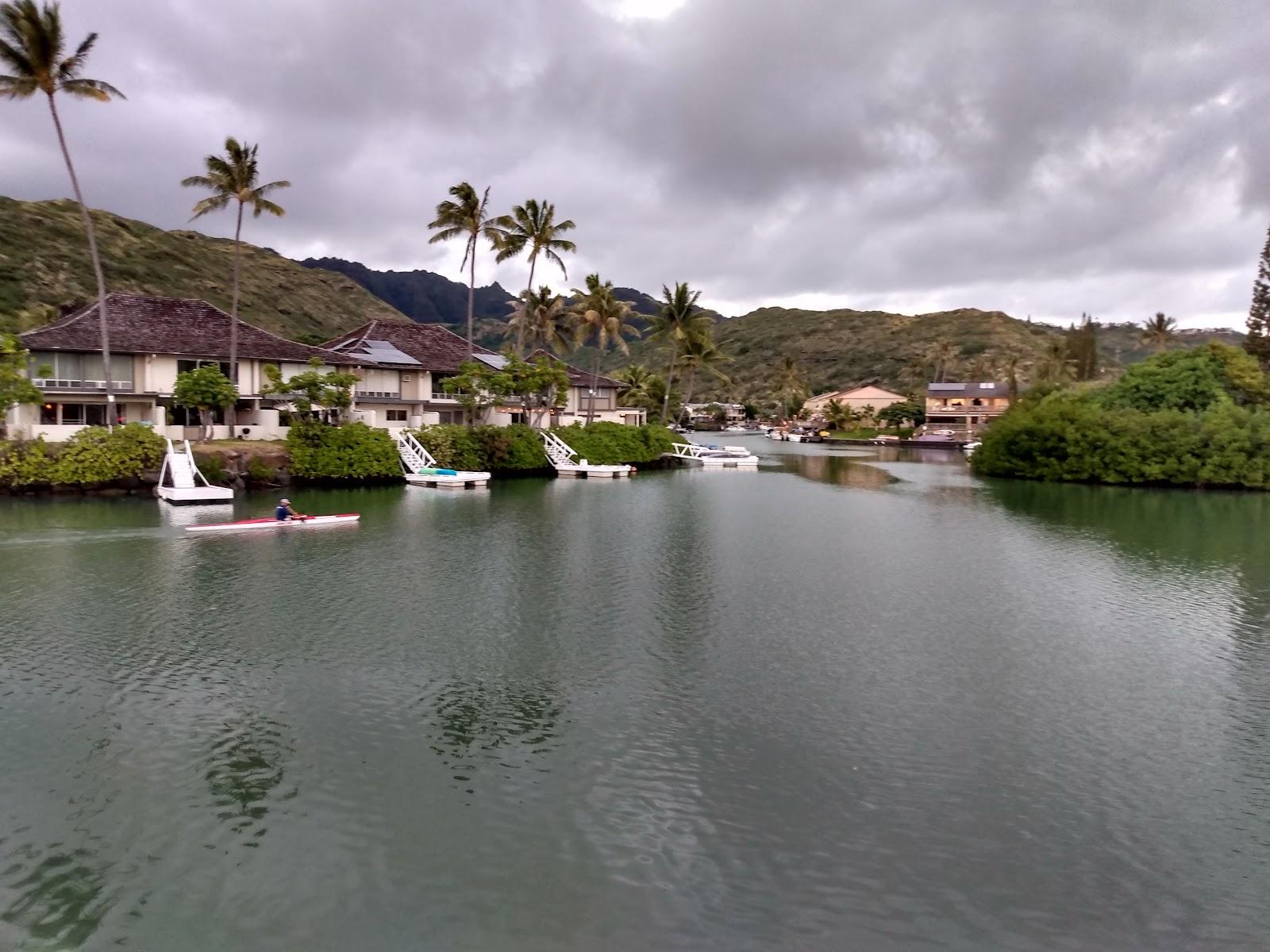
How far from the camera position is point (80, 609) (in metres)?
22.4

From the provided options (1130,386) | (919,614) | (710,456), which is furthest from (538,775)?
(1130,386)

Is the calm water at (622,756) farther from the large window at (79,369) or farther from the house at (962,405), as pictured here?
the house at (962,405)

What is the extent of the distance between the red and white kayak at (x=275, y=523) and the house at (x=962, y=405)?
130 metres

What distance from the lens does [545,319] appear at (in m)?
79.4

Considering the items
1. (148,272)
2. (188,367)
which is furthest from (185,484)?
(148,272)

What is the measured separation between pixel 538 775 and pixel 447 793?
1502 mm

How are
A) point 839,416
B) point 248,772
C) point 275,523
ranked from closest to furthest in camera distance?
1. point 248,772
2. point 275,523
3. point 839,416

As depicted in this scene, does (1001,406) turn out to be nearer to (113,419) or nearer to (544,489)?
(544,489)

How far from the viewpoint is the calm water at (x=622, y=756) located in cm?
998

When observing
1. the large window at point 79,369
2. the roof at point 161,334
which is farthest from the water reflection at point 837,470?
the large window at point 79,369

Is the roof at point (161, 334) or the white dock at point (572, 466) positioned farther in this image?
the white dock at point (572, 466)

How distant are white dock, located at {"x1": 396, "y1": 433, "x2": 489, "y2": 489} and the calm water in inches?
978

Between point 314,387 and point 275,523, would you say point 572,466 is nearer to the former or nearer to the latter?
point 314,387

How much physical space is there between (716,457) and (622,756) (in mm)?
69308
